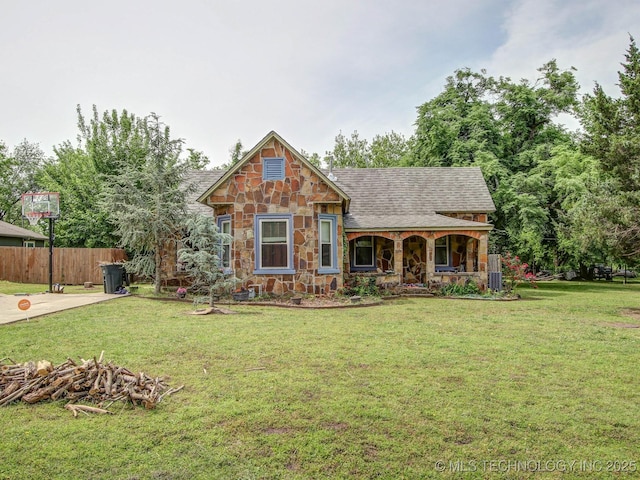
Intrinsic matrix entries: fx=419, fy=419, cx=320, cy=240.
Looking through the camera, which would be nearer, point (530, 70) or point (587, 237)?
point (587, 237)

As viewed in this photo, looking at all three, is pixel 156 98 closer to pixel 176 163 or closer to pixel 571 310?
pixel 176 163

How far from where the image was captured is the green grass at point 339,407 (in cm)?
344

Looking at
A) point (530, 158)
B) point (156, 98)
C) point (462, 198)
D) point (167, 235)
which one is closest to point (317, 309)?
point (167, 235)

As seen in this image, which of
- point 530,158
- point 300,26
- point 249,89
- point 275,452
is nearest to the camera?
point 275,452

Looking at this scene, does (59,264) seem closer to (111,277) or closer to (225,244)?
(111,277)

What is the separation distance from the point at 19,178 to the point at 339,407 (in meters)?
53.6

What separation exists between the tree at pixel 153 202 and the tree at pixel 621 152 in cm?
1382

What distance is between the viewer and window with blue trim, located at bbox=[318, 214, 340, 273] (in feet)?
49.1

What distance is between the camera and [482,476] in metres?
3.30

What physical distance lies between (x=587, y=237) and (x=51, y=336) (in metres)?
15.3

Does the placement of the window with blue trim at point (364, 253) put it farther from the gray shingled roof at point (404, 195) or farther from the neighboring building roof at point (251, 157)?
the neighboring building roof at point (251, 157)

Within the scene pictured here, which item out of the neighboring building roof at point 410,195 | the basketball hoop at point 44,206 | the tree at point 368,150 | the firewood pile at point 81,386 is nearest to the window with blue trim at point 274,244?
the neighboring building roof at point 410,195

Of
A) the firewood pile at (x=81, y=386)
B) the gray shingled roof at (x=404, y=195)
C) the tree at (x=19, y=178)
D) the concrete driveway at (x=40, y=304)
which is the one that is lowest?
the firewood pile at (x=81, y=386)

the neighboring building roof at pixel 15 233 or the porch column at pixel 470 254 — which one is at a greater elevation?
the neighboring building roof at pixel 15 233
